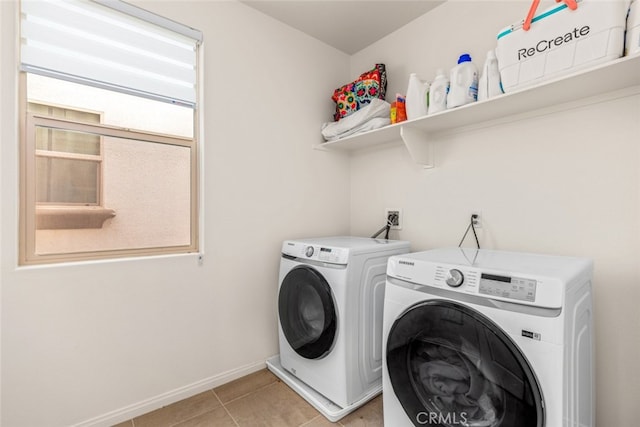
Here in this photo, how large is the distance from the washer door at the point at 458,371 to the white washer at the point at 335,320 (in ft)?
1.14

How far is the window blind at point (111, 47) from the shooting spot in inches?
52.0

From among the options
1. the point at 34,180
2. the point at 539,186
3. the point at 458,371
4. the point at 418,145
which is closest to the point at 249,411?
the point at 458,371

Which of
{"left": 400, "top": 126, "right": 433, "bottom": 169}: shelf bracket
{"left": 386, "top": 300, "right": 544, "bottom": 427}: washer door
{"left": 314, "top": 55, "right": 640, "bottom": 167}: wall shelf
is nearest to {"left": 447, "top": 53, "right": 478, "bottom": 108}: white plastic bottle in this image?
{"left": 314, "top": 55, "right": 640, "bottom": 167}: wall shelf

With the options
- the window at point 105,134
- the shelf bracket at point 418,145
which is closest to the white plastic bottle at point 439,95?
the shelf bracket at point 418,145

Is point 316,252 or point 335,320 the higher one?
point 316,252

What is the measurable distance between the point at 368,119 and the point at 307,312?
1.30 m

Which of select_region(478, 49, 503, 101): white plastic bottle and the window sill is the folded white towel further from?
the window sill

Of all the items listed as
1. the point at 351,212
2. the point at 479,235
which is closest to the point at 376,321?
the point at 479,235

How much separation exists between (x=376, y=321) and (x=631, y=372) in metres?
1.08

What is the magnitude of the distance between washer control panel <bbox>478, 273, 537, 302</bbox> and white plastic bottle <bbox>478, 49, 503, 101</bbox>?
914 mm

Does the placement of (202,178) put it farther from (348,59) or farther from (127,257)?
(348,59)

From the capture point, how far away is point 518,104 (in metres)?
1.43

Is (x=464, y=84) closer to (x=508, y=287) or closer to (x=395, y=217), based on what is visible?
(x=395, y=217)

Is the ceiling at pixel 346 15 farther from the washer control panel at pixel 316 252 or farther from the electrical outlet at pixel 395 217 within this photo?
the washer control panel at pixel 316 252
